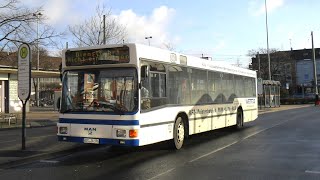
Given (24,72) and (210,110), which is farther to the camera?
(210,110)

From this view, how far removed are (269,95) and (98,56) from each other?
41185 mm

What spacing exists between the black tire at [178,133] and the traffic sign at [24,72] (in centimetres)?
458

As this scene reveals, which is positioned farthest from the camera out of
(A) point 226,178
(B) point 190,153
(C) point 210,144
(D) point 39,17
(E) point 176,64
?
(D) point 39,17

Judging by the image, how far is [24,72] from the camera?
12906 millimetres

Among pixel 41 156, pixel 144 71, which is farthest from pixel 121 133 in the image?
pixel 41 156

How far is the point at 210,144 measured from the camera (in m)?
14.2

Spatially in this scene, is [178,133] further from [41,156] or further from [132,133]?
[41,156]

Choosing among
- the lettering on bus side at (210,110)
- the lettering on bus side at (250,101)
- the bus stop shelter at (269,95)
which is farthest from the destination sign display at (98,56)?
the bus stop shelter at (269,95)

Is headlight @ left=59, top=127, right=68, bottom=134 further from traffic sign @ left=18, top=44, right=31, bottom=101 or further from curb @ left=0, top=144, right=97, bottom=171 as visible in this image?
traffic sign @ left=18, top=44, right=31, bottom=101

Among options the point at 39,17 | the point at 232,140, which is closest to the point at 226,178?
the point at 232,140

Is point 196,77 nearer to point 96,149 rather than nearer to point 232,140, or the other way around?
point 232,140

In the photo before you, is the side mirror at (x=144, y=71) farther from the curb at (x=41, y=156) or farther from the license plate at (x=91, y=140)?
the curb at (x=41, y=156)

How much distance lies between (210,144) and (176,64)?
305cm

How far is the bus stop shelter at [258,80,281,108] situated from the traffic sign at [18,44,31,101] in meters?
36.9
